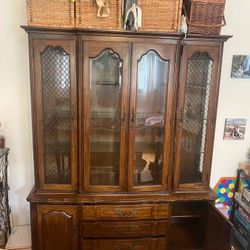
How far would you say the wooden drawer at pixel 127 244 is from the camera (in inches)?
76.4

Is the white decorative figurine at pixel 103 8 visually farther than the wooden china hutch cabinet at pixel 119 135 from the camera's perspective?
No

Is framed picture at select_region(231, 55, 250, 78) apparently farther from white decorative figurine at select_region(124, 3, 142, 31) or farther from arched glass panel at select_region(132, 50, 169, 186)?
white decorative figurine at select_region(124, 3, 142, 31)

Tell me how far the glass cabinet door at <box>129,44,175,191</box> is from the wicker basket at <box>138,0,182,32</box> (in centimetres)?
12

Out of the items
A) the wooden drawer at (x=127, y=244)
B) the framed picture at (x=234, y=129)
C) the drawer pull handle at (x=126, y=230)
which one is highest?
the framed picture at (x=234, y=129)

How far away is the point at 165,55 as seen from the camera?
1.74 metres

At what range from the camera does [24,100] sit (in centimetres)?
212

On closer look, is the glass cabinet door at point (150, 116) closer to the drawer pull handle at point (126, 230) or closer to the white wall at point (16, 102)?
the drawer pull handle at point (126, 230)

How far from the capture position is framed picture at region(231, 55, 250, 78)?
88.3 inches

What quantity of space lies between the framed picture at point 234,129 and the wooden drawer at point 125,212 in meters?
0.95

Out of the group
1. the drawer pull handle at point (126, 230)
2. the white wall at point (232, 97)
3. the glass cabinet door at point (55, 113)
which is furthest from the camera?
the white wall at point (232, 97)

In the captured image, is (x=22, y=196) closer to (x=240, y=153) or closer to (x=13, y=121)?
(x=13, y=121)

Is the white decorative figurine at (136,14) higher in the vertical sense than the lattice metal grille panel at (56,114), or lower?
higher

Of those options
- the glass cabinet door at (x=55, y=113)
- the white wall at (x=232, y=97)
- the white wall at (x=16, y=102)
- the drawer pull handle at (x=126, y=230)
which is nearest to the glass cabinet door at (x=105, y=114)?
the glass cabinet door at (x=55, y=113)

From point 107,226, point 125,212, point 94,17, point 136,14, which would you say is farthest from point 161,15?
point 107,226
